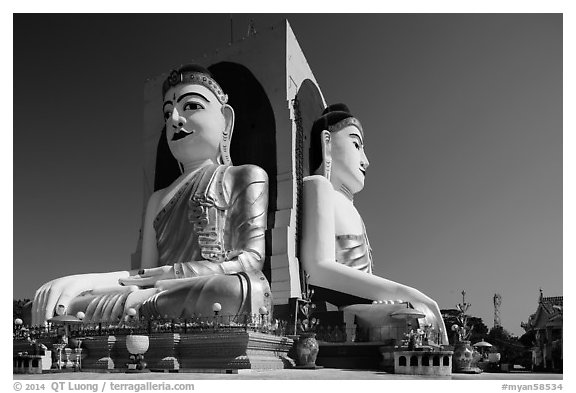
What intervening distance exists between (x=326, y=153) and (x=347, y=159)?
537mm

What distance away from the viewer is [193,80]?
1416cm

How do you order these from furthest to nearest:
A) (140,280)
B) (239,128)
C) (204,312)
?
(239,128) → (140,280) → (204,312)

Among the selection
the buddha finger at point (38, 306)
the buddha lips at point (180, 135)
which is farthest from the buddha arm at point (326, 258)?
the buddha finger at point (38, 306)

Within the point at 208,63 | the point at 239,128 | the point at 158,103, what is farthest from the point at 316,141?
the point at 158,103

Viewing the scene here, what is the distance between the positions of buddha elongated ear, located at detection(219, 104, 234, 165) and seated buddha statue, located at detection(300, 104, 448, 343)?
1.84m

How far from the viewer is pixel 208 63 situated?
15688mm

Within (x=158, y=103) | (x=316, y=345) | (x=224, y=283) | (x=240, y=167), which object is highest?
(x=158, y=103)

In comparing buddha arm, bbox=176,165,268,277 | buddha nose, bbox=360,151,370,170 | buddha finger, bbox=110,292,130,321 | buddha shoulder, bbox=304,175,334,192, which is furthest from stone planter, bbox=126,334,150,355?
buddha nose, bbox=360,151,370,170

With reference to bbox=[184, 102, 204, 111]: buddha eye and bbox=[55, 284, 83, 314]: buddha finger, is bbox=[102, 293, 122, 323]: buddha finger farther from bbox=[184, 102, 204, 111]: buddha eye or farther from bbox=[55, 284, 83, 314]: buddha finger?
bbox=[184, 102, 204, 111]: buddha eye

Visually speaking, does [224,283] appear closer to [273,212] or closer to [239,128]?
[273,212]

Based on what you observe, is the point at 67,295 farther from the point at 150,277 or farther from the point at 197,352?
the point at 197,352

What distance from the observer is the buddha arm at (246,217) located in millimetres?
13133

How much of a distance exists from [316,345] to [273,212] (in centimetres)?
364

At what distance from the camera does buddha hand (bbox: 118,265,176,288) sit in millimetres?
12744
